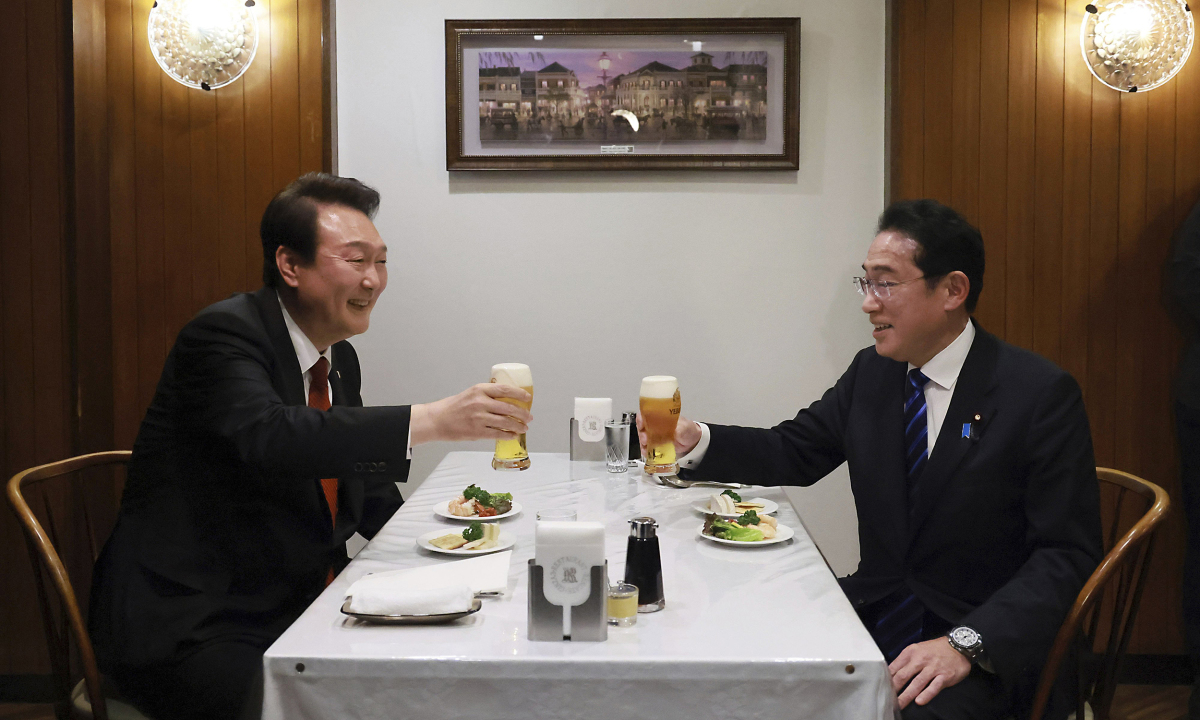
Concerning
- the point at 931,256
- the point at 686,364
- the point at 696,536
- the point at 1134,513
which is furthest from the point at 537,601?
the point at 1134,513

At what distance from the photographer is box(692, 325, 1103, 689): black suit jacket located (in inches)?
60.1

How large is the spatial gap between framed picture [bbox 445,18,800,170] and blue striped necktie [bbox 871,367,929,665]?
1.48m

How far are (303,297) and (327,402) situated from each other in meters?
0.24

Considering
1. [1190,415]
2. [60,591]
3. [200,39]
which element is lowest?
[60,591]

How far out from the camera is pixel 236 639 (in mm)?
1562

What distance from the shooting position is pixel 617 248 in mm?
3221

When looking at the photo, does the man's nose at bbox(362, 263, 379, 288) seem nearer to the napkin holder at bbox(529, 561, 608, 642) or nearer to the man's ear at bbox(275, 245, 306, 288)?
the man's ear at bbox(275, 245, 306, 288)

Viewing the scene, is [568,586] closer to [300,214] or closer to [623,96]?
[300,214]

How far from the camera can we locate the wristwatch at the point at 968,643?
1446mm

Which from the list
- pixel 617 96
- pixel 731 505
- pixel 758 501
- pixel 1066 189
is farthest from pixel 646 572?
pixel 1066 189

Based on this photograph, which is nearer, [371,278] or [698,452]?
[371,278]

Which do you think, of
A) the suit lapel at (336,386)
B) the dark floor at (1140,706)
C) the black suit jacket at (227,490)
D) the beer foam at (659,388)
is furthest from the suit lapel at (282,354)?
the dark floor at (1140,706)

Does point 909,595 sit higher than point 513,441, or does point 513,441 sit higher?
point 513,441

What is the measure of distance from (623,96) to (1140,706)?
8.60 feet
